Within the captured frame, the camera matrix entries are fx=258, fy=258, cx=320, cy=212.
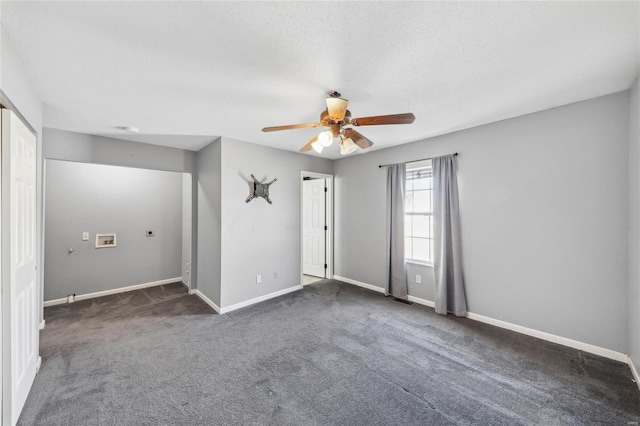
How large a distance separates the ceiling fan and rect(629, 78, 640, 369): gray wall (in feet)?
6.34

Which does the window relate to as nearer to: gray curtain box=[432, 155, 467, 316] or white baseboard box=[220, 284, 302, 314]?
gray curtain box=[432, 155, 467, 316]

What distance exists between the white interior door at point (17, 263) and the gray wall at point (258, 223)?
1.87 m

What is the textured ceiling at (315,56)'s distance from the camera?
143cm

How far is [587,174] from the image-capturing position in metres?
2.60

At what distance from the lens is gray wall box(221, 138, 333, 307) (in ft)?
12.4

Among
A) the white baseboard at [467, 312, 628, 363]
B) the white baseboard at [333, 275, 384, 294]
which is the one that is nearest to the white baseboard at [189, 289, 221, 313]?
the white baseboard at [333, 275, 384, 294]

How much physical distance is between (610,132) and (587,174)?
1.37 ft

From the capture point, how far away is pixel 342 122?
2275 millimetres

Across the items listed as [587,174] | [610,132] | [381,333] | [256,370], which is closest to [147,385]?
[256,370]

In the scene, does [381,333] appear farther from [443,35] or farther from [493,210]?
[443,35]

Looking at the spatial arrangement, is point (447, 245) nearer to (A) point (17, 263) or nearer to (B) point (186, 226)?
(A) point (17, 263)

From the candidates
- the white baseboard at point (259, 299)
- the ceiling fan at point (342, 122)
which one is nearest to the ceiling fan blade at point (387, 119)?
the ceiling fan at point (342, 122)

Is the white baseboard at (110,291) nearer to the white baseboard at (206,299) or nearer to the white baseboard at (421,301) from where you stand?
the white baseboard at (206,299)

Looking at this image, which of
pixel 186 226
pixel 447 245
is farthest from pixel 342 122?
pixel 186 226
